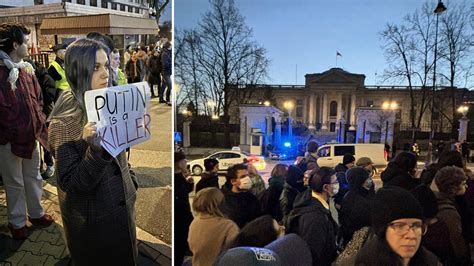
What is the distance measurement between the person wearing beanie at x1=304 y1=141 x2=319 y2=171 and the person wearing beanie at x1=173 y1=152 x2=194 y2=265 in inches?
14.7

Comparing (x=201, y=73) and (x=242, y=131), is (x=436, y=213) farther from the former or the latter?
(x=201, y=73)

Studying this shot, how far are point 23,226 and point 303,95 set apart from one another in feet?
4.00

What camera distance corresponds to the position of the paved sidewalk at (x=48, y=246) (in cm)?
148

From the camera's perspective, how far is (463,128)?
122 cm

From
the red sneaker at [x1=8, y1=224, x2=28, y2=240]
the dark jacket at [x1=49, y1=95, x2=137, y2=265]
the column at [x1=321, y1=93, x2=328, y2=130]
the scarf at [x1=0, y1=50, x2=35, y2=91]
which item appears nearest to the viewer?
the dark jacket at [x1=49, y1=95, x2=137, y2=265]

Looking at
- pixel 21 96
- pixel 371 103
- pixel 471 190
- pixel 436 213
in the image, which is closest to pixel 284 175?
pixel 371 103

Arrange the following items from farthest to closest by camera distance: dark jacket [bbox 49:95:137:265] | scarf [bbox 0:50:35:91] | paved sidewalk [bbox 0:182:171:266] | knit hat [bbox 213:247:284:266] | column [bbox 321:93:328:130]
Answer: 1. paved sidewalk [bbox 0:182:171:266]
2. scarf [bbox 0:50:35:91]
3. column [bbox 321:93:328:130]
4. dark jacket [bbox 49:95:137:265]
5. knit hat [bbox 213:247:284:266]

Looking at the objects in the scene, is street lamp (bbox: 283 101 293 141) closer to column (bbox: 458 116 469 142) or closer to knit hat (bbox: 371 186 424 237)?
knit hat (bbox: 371 186 424 237)

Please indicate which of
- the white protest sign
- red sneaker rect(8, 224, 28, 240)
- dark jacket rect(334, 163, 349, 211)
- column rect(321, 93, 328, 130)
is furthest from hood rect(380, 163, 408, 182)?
red sneaker rect(8, 224, 28, 240)

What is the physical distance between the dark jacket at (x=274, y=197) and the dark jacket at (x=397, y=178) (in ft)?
1.01

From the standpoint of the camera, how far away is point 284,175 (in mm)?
1261

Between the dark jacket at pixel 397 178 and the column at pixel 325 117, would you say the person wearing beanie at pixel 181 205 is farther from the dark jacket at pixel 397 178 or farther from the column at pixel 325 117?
the dark jacket at pixel 397 178

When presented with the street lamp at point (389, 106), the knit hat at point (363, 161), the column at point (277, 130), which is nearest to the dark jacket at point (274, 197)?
the column at point (277, 130)

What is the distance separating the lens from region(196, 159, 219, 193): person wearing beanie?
50.4 inches
